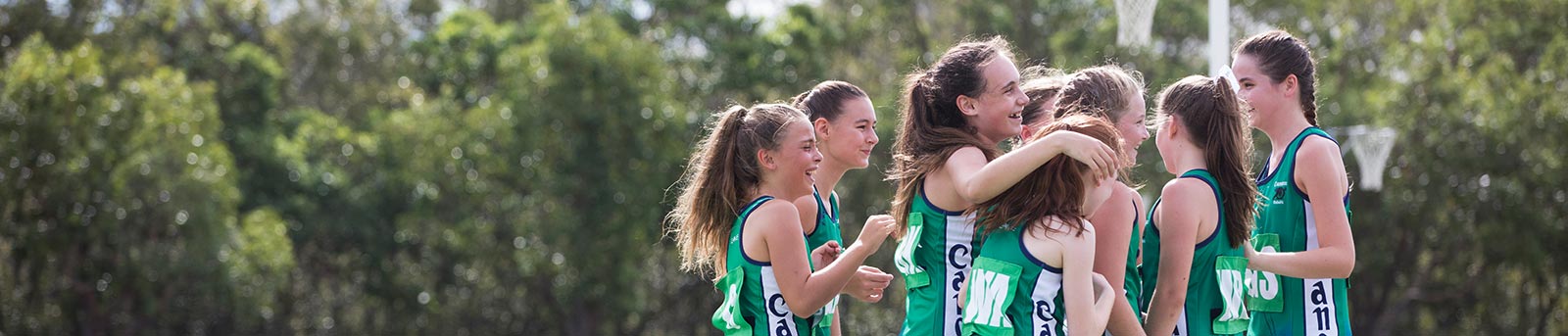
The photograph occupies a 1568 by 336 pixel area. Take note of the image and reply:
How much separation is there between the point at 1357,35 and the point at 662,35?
33.4 feet

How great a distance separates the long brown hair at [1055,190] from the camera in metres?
3.42

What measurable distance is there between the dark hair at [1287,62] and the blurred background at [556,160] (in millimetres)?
13850

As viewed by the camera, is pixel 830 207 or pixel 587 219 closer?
pixel 830 207

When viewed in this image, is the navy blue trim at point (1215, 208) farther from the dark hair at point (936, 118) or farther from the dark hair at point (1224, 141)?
the dark hair at point (936, 118)

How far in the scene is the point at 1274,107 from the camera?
418 centimetres

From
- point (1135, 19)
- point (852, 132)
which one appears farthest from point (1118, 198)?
point (1135, 19)

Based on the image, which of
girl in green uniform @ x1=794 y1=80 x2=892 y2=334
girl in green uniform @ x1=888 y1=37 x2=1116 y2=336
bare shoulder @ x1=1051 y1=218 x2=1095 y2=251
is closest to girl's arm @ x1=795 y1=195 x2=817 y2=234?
girl in green uniform @ x1=794 y1=80 x2=892 y2=334

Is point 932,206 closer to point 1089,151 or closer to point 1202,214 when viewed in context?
point 1089,151

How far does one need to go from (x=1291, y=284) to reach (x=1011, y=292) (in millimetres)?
1110

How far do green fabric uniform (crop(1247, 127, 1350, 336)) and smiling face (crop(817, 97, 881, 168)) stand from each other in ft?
3.49

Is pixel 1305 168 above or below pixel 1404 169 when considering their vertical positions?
above

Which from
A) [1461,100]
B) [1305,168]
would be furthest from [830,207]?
[1461,100]

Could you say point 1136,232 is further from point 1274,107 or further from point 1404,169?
point 1404,169

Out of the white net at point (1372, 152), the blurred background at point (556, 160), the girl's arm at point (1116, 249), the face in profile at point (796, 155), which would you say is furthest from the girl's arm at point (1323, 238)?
the blurred background at point (556, 160)
